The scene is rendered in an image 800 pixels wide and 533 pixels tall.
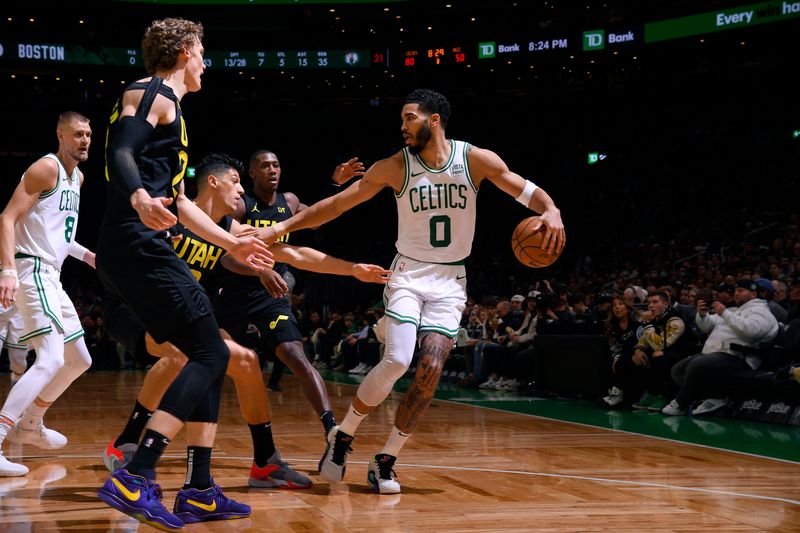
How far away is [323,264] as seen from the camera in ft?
15.0

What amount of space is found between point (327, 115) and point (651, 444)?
27.9 m

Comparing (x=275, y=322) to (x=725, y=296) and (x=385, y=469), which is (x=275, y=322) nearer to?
(x=385, y=469)

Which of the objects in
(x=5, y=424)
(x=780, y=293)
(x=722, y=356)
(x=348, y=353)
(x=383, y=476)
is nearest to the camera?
(x=383, y=476)

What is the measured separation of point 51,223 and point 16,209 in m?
0.57

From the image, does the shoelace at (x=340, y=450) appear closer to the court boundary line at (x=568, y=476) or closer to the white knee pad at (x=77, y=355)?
the court boundary line at (x=568, y=476)

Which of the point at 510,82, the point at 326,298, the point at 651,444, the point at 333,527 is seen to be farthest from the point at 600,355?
the point at 510,82

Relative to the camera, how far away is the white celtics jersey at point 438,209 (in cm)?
472

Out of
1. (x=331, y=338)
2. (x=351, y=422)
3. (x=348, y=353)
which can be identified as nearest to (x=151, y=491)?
(x=351, y=422)

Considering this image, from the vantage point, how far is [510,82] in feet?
96.8

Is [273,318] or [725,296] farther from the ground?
[273,318]

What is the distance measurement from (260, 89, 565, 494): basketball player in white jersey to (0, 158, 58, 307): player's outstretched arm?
4.48 ft

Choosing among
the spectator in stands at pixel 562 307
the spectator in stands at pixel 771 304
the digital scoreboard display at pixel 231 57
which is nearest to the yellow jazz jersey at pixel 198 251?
the spectator in stands at pixel 771 304

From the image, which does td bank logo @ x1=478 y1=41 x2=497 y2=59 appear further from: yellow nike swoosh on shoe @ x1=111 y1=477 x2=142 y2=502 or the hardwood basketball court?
yellow nike swoosh on shoe @ x1=111 y1=477 x2=142 y2=502

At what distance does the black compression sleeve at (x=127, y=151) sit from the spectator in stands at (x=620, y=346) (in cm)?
681
